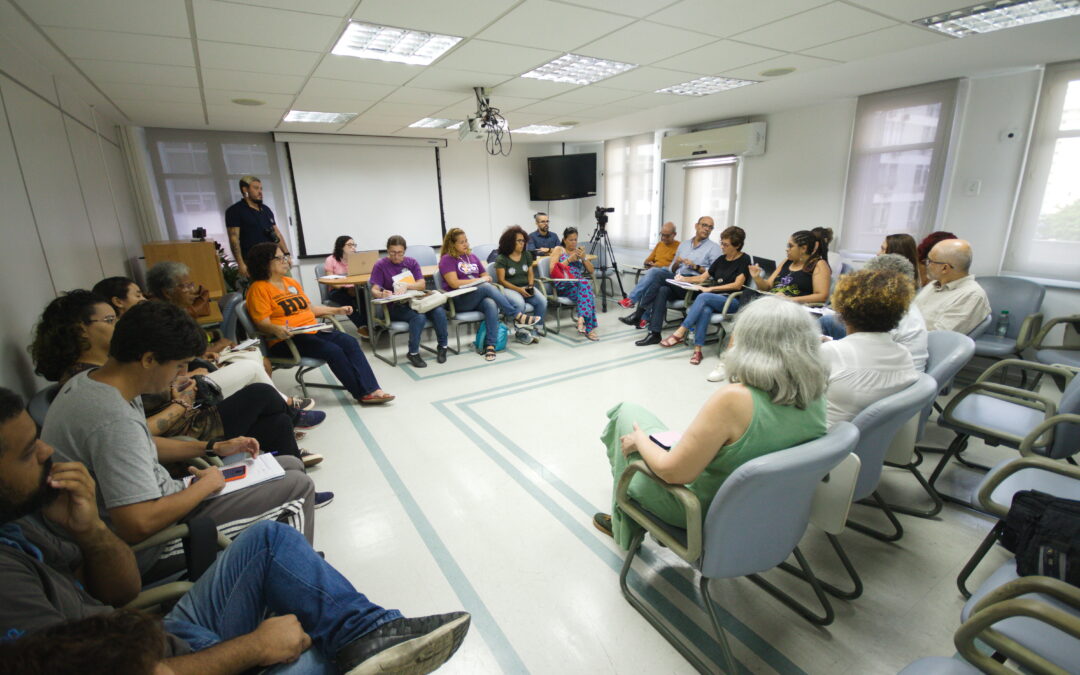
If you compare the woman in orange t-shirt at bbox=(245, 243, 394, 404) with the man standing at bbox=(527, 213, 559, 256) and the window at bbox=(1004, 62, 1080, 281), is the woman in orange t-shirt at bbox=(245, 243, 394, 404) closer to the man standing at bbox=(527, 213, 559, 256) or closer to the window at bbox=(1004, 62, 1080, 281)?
the man standing at bbox=(527, 213, 559, 256)

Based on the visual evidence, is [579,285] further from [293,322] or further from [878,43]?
[878,43]

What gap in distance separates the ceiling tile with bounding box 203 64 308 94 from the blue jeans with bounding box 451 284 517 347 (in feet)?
7.61

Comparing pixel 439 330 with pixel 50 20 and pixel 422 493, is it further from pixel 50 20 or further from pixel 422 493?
pixel 50 20

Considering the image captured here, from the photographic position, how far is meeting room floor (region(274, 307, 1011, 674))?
1.62 m

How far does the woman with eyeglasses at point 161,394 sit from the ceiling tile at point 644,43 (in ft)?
9.63

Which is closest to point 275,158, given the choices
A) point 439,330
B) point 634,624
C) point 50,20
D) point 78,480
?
point 439,330

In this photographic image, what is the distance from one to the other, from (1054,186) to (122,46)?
6.83 meters

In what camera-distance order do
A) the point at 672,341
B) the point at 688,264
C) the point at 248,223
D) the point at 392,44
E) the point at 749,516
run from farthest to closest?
the point at 688,264 < the point at 672,341 < the point at 248,223 < the point at 392,44 < the point at 749,516

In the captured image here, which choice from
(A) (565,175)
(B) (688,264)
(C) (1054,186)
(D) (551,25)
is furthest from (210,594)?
(A) (565,175)

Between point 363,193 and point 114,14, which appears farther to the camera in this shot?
point 363,193

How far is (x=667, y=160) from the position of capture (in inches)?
278

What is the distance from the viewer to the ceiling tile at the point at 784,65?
3.43 m

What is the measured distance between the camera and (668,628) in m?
1.68

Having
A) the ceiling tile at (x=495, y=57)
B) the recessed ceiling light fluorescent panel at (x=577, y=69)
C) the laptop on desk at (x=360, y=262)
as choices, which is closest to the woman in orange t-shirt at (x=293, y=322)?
the ceiling tile at (x=495, y=57)
